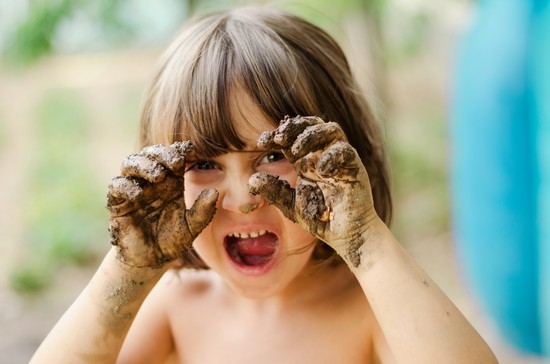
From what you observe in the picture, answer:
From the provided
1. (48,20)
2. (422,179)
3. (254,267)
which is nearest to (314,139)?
(254,267)

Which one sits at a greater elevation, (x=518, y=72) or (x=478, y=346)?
(x=478, y=346)

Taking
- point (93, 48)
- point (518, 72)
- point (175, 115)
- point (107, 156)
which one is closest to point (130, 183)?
point (175, 115)

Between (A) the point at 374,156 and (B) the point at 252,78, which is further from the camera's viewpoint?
(A) the point at 374,156

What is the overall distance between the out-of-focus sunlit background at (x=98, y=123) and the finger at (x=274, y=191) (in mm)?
841

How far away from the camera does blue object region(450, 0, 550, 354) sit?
8.13ft

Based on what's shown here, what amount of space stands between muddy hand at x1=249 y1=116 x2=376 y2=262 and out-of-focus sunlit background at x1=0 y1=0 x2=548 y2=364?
837 mm

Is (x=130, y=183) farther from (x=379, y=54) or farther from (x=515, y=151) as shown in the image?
(x=379, y=54)

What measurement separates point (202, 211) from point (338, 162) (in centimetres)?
26

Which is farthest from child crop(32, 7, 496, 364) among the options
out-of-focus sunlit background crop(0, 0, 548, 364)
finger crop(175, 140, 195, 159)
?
out-of-focus sunlit background crop(0, 0, 548, 364)

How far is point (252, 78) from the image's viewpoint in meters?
1.29

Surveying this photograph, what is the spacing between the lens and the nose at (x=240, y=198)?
124 cm

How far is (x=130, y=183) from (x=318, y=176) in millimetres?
304

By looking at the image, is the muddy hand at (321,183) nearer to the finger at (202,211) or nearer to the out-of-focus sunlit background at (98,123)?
the finger at (202,211)

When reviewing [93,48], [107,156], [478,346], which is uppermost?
[478,346]
